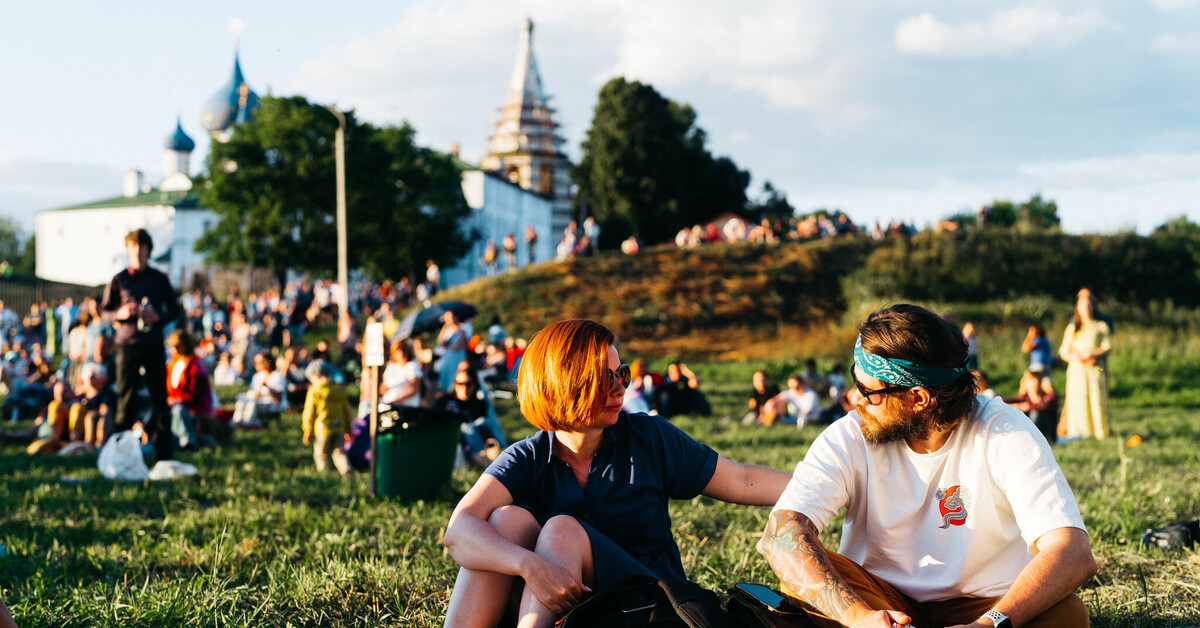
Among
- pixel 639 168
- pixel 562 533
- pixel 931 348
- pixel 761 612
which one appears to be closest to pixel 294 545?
pixel 562 533

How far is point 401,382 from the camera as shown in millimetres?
10133

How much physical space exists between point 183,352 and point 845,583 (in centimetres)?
991

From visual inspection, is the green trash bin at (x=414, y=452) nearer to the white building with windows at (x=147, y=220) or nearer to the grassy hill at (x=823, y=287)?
the grassy hill at (x=823, y=287)

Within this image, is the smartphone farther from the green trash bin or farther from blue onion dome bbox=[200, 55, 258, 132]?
blue onion dome bbox=[200, 55, 258, 132]

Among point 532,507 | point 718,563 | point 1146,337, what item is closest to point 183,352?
point 718,563

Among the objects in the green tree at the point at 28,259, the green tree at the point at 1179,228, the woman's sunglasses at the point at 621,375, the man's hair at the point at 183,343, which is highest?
the green tree at the point at 28,259

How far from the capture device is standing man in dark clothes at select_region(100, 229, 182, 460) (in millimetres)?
8391

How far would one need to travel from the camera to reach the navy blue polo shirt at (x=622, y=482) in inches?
124

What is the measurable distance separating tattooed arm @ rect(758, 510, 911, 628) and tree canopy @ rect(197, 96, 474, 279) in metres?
47.4

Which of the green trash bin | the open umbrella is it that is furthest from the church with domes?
the green trash bin

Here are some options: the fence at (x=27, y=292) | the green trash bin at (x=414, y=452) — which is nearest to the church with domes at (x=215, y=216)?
the fence at (x=27, y=292)

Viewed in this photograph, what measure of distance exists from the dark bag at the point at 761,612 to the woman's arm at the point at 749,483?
1.56 feet

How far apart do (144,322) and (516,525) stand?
657 cm

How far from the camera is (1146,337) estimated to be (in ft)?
81.4
